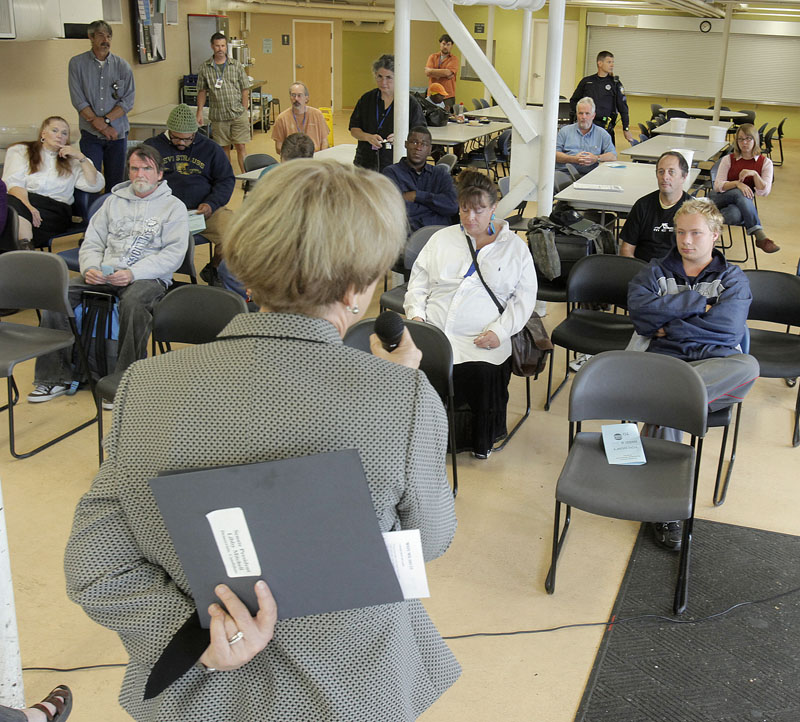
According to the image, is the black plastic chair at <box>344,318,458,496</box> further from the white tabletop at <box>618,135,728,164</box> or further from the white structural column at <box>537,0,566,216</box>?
the white tabletop at <box>618,135,728,164</box>

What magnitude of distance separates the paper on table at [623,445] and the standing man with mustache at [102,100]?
5546 millimetres

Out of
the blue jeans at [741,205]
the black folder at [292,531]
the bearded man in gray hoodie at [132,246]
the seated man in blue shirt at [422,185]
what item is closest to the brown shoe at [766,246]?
the blue jeans at [741,205]

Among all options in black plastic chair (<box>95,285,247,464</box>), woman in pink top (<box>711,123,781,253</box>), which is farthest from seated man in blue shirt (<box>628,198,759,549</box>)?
woman in pink top (<box>711,123,781,253</box>)

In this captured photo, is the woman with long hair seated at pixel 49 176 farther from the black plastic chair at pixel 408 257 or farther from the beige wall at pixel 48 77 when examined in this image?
the black plastic chair at pixel 408 257

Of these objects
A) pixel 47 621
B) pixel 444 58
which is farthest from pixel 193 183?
pixel 444 58

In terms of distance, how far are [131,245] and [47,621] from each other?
2.19 m

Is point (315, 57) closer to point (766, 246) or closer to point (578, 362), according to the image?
point (766, 246)

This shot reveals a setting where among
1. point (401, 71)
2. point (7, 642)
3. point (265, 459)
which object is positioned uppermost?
point (401, 71)

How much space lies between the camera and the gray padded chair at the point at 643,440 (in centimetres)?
277

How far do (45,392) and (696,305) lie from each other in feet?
10.9

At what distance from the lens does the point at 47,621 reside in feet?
9.00

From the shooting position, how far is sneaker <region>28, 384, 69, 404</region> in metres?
4.35

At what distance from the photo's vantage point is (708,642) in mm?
2676

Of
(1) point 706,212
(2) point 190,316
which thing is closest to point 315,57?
(2) point 190,316
